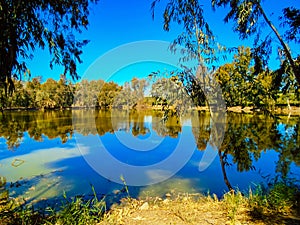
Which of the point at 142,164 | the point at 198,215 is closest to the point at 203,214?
the point at 198,215

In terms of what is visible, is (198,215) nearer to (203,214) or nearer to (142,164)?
(203,214)

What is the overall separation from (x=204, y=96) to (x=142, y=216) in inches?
94.8

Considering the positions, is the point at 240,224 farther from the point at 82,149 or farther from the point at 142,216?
the point at 82,149

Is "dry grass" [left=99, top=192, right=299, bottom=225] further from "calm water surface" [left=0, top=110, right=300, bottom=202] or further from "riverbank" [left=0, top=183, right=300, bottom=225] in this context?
"calm water surface" [left=0, top=110, right=300, bottom=202]

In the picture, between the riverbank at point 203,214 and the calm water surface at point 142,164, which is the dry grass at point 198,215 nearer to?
the riverbank at point 203,214

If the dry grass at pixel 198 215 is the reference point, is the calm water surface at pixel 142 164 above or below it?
below

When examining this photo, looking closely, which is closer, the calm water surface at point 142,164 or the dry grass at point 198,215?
the dry grass at point 198,215

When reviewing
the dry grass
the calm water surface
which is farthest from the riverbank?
the calm water surface

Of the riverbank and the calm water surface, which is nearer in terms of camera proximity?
the riverbank

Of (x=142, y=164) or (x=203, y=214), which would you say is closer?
(x=203, y=214)

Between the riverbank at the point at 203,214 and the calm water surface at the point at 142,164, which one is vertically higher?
the riverbank at the point at 203,214

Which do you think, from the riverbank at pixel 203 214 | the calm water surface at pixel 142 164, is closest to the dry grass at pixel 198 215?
the riverbank at pixel 203 214

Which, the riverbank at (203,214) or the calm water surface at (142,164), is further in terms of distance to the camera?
the calm water surface at (142,164)

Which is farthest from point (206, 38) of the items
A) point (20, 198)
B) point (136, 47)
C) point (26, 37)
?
point (20, 198)
